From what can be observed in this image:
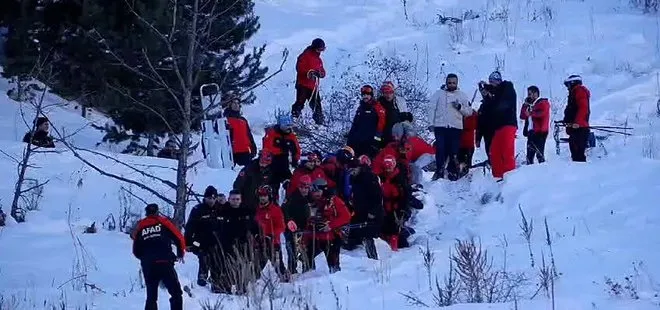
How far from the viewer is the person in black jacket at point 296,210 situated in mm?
12297

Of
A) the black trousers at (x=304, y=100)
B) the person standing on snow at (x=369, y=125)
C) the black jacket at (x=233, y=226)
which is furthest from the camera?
the black trousers at (x=304, y=100)

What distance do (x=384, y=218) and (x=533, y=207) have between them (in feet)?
6.30

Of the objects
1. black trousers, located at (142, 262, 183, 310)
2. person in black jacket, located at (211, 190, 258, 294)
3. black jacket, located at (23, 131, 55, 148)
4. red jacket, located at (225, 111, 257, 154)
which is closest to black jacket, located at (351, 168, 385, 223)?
person in black jacket, located at (211, 190, 258, 294)

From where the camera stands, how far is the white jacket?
577 inches

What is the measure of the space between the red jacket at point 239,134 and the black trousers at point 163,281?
560cm

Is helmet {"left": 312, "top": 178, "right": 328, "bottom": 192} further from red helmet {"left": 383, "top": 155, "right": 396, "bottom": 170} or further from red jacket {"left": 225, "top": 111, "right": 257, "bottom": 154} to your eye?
red jacket {"left": 225, "top": 111, "right": 257, "bottom": 154}

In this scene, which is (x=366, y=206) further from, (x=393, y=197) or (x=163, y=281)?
(x=163, y=281)

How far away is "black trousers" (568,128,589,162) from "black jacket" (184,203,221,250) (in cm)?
570

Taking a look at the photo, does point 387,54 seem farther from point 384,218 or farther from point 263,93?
point 384,218

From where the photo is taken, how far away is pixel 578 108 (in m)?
14.8

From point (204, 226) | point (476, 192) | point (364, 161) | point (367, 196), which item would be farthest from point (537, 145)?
point (204, 226)

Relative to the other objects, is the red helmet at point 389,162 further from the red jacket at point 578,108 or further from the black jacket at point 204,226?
the red jacket at point 578,108

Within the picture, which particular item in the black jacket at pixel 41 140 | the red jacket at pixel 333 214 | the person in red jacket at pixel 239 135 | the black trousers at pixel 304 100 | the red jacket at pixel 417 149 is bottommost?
the red jacket at pixel 333 214

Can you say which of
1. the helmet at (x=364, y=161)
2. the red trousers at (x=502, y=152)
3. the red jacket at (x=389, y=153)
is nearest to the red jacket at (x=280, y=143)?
the red jacket at (x=389, y=153)
